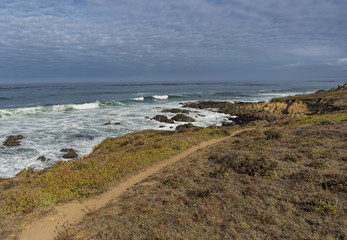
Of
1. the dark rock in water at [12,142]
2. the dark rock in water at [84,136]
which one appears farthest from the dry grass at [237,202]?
the dark rock in water at [12,142]

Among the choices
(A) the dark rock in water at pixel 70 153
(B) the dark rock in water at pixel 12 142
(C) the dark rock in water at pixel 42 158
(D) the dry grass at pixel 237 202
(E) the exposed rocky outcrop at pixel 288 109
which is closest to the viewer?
(D) the dry grass at pixel 237 202

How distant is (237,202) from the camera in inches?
355

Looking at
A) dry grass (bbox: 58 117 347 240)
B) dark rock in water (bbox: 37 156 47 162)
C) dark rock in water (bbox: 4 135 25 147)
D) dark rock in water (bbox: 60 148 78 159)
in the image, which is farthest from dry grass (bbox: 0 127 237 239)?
dark rock in water (bbox: 4 135 25 147)

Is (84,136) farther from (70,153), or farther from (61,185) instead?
(61,185)

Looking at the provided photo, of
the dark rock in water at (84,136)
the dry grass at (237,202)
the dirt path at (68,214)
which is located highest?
the dry grass at (237,202)

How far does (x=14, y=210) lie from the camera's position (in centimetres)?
956

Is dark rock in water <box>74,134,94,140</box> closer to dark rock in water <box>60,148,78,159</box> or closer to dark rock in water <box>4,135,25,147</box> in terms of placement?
dark rock in water <box>60,148,78,159</box>

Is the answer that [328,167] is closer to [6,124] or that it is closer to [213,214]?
[213,214]

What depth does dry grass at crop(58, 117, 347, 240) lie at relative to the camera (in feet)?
23.8

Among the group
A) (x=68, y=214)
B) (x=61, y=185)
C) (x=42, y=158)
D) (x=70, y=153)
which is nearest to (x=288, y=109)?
(x=70, y=153)

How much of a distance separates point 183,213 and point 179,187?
101 inches

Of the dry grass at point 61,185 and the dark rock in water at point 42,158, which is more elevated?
the dry grass at point 61,185

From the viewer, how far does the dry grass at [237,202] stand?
7250 millimetres

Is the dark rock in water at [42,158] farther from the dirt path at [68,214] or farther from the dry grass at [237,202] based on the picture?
the dry grass at [237,202]
